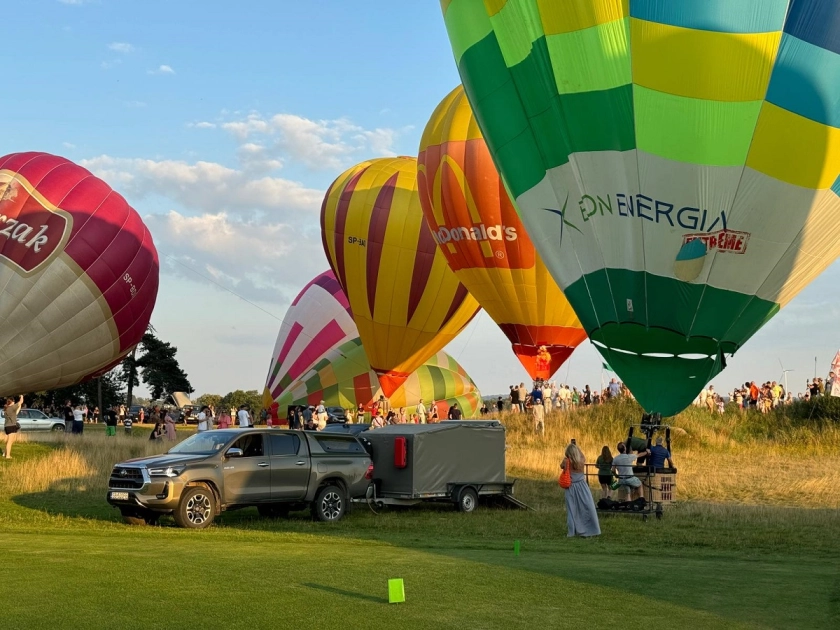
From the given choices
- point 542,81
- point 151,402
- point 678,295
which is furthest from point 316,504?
point 151,402

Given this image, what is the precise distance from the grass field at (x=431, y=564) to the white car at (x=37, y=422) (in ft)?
69.3

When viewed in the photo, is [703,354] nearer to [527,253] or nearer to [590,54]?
[590,54]

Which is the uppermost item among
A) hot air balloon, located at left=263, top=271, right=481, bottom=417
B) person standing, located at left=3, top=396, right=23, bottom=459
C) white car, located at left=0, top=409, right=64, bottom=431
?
hot air balloon, located at left=263, top=271, right=481, bottom=417

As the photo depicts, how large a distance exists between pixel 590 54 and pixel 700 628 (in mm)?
12021

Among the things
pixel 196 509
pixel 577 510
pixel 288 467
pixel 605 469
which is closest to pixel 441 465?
pixel 605 469

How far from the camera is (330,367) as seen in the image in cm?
5100

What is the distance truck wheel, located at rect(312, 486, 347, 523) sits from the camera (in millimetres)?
18328

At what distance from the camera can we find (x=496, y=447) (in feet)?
69.5

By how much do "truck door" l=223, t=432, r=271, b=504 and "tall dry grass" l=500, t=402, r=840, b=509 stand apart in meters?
9.54

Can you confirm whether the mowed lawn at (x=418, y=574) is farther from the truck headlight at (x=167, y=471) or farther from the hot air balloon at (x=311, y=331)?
the hot air balloon at (x=311, y=331)

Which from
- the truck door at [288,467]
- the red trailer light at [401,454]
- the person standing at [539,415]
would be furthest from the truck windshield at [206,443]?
the person standing at [539,415]

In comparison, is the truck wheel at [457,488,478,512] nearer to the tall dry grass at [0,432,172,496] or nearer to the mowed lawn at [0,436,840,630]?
the mowed lawn at [0,436,840,630]

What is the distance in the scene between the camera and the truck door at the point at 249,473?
17.3 metres

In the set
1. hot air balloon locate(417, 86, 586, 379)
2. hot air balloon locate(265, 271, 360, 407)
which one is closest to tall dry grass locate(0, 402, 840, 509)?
hot air balloon locate(417, 86, 586, 379)
